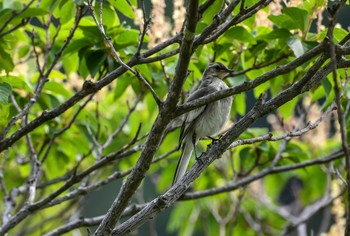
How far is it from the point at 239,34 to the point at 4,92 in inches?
57.3

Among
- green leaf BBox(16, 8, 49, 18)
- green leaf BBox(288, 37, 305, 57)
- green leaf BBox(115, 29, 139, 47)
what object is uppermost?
green leaf BBox(16, 8, 49, 18)

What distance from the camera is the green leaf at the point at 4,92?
3409 millimetres

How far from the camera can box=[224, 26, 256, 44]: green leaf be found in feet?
13.1

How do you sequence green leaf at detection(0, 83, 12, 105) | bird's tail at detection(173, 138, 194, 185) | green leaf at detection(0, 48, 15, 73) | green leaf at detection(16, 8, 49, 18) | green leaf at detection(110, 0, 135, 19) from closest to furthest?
green leaf at detection(0, 83, 12, 105), green leaf at detection(110, 0, 135, 19), green leaf at detection(16, 8, 49, 18), green leaf at detection(0, 48, 15, 73), bird's tail at detection(173, 138, 194, 185)

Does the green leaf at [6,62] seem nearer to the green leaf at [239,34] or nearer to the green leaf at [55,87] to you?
the green leaf at [55,87]

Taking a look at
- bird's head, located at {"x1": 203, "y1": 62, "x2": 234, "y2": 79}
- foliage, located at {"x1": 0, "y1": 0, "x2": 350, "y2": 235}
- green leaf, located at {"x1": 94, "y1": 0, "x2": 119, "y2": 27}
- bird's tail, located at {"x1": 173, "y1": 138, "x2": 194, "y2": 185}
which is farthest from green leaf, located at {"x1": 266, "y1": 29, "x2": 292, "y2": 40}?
bird's tail, located at {"x1": 173, "y1": 138, "x2": 194, "y2": 185}

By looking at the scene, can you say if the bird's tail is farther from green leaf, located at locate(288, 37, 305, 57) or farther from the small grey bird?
green leaf, located at locate(288, 37, 305, 57)

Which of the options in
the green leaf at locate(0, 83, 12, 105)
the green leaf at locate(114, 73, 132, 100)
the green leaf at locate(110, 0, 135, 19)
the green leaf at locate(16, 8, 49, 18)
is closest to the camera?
Answer: the green leaf at locate(0, 83, 12, 105)

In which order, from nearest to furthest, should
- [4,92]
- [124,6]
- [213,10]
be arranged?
[4,92], [213,10], [124,6]

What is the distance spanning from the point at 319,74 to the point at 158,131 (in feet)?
2.90

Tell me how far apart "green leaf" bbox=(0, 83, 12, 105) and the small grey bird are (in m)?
1.53

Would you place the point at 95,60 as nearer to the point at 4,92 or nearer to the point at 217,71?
the point at 4,92

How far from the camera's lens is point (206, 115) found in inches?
195

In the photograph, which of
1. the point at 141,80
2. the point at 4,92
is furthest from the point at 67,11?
the point at 141,80
